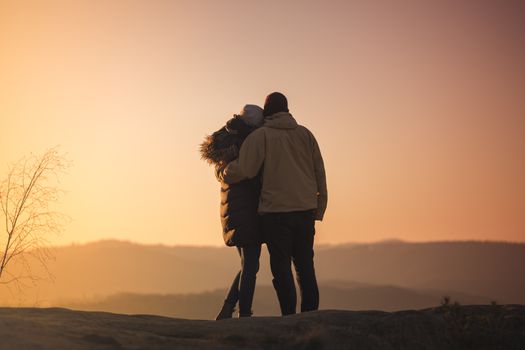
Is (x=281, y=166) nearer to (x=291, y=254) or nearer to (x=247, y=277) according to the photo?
(x=291, y=254)

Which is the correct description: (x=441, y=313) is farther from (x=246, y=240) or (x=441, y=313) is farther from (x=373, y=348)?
(x=246, y=240)

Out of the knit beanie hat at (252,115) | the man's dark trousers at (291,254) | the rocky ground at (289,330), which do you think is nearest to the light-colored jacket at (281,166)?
the man's dark trousers at (291,254)

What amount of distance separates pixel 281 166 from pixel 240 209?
655mm

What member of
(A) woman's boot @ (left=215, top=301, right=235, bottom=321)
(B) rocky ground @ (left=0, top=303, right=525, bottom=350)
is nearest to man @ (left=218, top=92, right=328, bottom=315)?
(A) woman's boot @ (left=215, top=301, right=235, bottom=321)

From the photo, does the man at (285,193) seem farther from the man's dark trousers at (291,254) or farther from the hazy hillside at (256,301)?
the hazy hillside at (256,301)

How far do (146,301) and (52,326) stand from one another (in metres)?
94.4

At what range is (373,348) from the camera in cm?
489

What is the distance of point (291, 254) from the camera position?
22.0ft

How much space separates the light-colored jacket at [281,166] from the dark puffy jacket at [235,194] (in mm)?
173

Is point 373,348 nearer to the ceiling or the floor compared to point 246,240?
nearer to the floor

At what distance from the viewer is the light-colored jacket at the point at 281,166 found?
21.7 ft

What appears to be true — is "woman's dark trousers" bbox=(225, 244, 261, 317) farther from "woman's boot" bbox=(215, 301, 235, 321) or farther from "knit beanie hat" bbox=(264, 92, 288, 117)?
"knit beanie hat" bbox=(264, 92, 288, 117)

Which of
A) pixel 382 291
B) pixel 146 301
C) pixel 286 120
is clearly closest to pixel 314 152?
pixel 286 120

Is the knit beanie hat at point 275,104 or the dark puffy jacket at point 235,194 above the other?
the knit beanie hat at point 275,104
